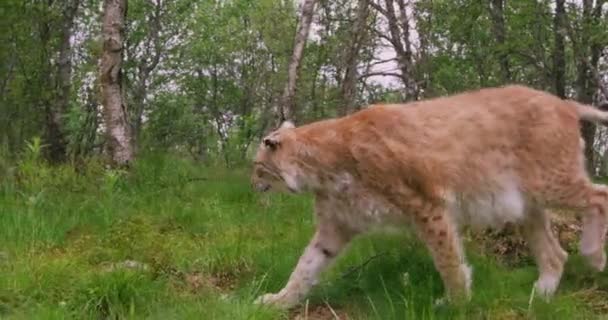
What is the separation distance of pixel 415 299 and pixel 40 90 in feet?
69.8

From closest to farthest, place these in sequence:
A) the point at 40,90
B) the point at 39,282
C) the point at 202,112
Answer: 1. the point at 39,282
2. the point at 40,90
3. the point at 202,112

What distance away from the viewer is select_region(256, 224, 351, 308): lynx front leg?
5281mm

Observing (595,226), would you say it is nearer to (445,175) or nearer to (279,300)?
(445,175)

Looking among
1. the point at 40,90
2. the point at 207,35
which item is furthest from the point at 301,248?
the point at 207,35

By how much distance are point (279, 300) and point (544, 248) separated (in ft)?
7.34

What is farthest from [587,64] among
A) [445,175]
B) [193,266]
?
[193,266]

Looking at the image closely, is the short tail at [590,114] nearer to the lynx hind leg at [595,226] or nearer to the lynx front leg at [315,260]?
the lynx hind leg at [595,226]

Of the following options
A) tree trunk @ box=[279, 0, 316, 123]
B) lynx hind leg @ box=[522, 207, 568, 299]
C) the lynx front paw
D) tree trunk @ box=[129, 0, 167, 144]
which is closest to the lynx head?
the lynx front paw

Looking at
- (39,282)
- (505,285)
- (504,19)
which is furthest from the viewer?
(504,19)

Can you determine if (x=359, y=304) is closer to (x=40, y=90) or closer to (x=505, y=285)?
(x=505, y=285)

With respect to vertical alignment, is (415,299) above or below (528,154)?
below

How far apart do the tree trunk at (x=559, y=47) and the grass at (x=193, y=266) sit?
11.4m

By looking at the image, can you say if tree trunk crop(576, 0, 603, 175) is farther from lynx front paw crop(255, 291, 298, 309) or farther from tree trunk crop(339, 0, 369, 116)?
lynx front paw crop(255, 291, 298, 309)

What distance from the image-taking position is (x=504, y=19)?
20.7 meters
